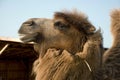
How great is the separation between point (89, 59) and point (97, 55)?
0.04m

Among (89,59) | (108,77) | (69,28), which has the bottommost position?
(108,77)

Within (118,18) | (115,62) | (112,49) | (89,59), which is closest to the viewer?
(89,59)

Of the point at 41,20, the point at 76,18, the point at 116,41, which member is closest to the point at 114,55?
the point at 116,41

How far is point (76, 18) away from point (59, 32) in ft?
0.36

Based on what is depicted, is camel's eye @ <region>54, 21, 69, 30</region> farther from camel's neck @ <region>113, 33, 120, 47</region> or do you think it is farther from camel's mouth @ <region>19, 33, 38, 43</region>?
camel's neck @ <region>113, 33, 120, 47</region>

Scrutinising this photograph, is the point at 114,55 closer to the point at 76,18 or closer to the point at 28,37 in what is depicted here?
the point at 76,18

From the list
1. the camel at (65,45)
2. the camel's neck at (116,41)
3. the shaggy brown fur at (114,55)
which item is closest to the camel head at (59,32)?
the camel at (65,45)

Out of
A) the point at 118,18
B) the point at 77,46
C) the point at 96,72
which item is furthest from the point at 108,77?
the point at 118,18

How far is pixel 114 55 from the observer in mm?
1542

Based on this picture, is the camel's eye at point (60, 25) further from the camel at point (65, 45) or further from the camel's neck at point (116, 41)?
the camel's neck at point (116, 41)

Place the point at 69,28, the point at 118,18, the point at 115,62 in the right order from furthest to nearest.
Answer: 1. the point at 118,18
2. the point at 115,62
3. the point at 69,28

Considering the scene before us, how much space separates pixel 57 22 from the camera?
1395mm

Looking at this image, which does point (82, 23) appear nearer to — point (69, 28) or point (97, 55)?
point (69, 28)

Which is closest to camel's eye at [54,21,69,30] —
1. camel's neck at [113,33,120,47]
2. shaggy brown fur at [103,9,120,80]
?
shaggy brown fur at [103,9,120,80]
